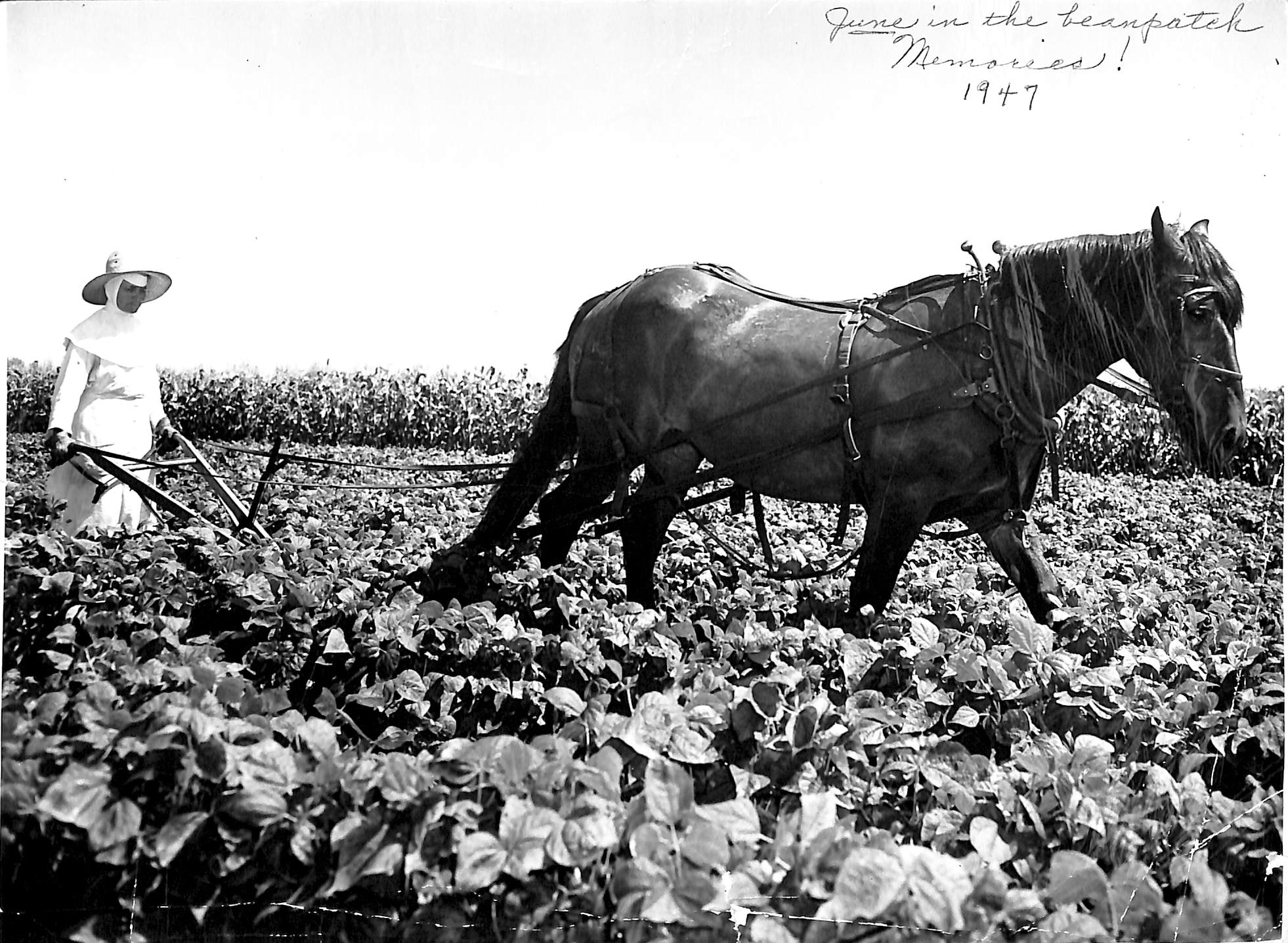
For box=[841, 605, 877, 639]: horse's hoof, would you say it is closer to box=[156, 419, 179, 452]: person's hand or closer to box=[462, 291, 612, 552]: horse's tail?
box=[462, 291, 612, 552]: horse's tail

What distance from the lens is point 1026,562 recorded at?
2916mm

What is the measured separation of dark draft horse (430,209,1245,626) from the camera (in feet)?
8.54

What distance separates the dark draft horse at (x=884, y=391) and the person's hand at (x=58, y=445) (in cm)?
97

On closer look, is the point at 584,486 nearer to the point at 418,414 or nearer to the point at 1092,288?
the point at 418,414

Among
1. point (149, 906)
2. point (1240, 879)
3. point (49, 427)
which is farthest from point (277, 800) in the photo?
point (1240, 879)

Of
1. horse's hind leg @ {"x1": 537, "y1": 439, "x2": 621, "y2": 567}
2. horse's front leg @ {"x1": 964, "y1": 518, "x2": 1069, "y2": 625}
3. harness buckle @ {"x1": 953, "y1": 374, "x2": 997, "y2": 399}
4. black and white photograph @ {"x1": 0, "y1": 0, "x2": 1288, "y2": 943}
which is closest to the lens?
black and white photograph @ {"x1": 0, "y1": 0, "x2": 1288, "y2": 943}

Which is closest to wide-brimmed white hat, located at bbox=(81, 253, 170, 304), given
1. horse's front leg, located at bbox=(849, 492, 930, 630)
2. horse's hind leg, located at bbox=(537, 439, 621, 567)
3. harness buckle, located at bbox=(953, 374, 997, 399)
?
horse's hind leg, located at bbox=(537, 439, 621, 567)

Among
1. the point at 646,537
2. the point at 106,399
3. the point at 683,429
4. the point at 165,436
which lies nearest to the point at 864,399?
the point at 683,429

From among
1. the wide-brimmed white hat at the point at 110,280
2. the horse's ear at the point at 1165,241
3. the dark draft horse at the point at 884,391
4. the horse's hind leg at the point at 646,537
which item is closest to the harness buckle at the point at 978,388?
the dark draft horse at the point at 884,391

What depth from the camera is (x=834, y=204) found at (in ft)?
8.90

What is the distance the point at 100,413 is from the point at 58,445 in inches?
5.5

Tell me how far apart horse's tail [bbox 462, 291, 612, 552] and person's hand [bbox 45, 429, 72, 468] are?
104cm

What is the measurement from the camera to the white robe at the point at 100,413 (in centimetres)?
265

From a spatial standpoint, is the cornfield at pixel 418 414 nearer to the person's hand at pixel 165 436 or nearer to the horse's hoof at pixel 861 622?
the person's hand at pixel 165 436
